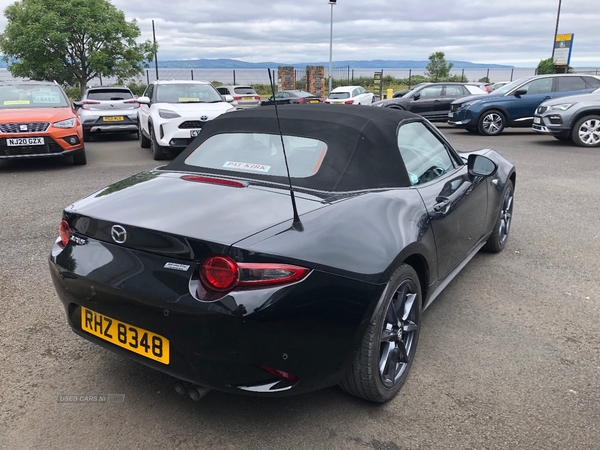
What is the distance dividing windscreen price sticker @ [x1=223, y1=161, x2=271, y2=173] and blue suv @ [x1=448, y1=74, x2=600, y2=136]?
1213 cm

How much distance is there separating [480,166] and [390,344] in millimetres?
1679

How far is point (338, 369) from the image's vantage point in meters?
2.23

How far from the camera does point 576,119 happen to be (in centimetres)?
1152

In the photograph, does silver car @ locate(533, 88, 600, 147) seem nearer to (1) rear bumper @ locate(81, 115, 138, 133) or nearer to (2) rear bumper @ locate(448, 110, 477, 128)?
(2) rear bumper @ locate(448, 110, 477, 128)

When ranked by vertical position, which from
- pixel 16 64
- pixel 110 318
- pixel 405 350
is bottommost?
pixel 405 350

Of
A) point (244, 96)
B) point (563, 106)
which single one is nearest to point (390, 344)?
point (563, 106)

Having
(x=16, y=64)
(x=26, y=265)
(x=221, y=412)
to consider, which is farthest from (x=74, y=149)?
(x=16, y=64)

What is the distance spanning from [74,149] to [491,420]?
27.5ft

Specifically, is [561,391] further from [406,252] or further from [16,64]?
[16,64]

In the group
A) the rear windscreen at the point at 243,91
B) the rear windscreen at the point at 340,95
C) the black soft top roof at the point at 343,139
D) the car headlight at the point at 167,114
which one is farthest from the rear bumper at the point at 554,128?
the rear windscreen at the point at 243,91

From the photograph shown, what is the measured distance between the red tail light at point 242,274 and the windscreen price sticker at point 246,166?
3.29 ft

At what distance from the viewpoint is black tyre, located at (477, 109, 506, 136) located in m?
13.9

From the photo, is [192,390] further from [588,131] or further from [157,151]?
[588,131]

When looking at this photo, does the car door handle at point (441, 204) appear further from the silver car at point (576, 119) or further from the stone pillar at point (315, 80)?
the stone pillar at point (315, 80)
